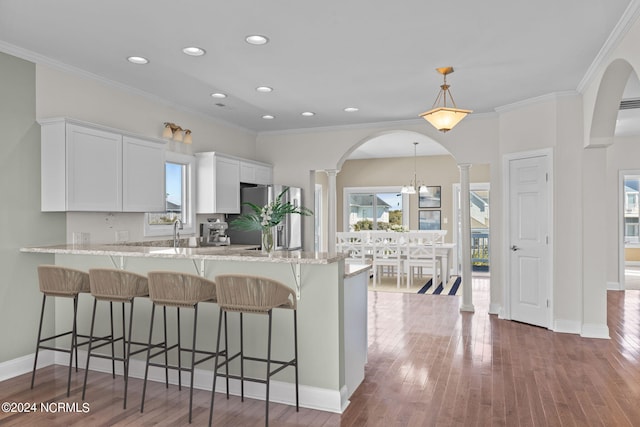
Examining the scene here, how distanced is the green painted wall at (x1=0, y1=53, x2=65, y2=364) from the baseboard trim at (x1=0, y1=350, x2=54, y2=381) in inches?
1.7

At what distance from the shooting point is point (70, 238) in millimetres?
4168

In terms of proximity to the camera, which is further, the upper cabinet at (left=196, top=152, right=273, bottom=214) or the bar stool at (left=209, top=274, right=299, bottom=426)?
the upper cabinet at (left=196, top=152, right=273, bottom=214)

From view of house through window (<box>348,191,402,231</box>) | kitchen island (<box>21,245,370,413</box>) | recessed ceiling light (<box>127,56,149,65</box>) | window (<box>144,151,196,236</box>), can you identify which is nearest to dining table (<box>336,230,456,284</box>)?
view of house through window (<box>348,191,402,231</box>)

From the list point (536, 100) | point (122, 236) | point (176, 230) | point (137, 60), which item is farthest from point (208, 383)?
point (536, 100)

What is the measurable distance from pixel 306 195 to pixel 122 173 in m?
3.25

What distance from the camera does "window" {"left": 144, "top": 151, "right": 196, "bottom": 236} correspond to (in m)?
5.20

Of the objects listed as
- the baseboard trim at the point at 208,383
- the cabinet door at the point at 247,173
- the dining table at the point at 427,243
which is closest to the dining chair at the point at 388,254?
the dining table at the point at 427,243

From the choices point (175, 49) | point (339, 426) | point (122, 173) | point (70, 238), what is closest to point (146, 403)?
point (339, 426)

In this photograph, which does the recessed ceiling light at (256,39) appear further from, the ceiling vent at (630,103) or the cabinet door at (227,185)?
the ceiling vent at (630,103)

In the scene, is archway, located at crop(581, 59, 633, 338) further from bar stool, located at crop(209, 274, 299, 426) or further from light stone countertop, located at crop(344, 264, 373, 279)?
bar stool, located at crop(209, 274, 299, 426)

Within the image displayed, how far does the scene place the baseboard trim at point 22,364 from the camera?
3.69 metres

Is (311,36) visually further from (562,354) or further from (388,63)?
(562,354)

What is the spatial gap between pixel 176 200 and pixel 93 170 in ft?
4.88

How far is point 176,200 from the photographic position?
215 inches
